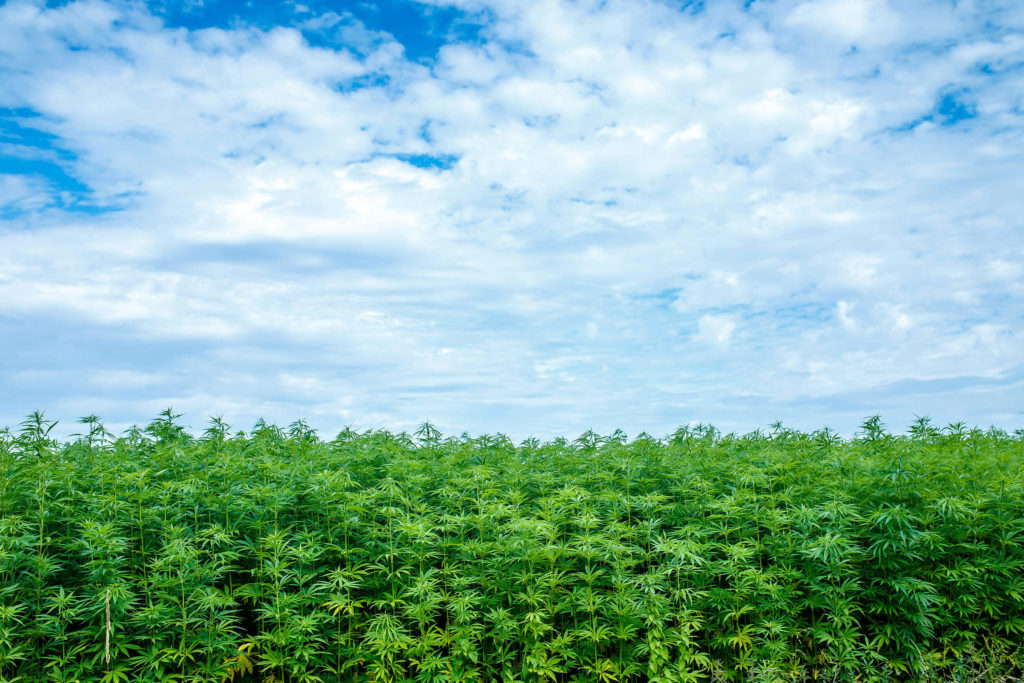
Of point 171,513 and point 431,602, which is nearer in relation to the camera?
point 431,602

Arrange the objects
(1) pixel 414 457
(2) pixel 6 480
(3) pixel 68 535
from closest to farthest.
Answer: (3) pixel 68 535, (2) pixel 6 480, (1) pixel 414 457

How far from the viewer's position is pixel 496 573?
496 centimetres

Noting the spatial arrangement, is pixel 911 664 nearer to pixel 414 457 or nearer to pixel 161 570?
pixel 414 457

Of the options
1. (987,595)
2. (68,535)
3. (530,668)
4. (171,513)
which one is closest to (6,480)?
(68,535)

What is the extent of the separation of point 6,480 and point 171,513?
138 cm

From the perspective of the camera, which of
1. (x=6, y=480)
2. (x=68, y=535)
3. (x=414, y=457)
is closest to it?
(x=68, y=535)

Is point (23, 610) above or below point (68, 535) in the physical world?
below

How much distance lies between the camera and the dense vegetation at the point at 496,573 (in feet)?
15.6

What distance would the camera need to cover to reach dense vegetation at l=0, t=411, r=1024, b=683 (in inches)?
187

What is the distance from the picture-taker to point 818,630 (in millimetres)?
5102

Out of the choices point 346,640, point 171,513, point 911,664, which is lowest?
point 911,664

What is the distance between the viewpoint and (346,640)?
4883mm

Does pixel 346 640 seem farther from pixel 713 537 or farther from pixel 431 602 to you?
pixel 713 537

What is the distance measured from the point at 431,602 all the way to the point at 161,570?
71.7 inches
